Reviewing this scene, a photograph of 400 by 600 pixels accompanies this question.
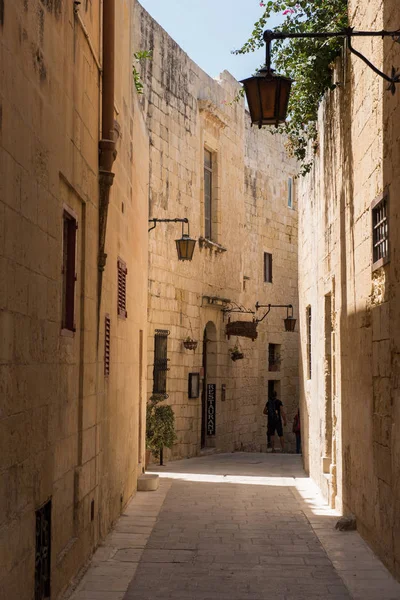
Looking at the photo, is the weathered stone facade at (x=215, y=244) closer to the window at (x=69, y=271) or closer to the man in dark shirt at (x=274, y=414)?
the man in dark shirt at (x=274, y=414)

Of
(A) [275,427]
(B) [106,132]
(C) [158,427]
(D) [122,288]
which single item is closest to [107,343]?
(D) [122,288]

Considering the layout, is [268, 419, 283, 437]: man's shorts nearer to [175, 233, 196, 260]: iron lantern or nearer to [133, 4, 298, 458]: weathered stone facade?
[133, 4, 298, 458]: weathered stone facade

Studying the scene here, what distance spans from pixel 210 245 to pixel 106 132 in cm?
1235

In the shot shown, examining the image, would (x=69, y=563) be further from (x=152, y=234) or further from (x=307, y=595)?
(x=152, y=234)

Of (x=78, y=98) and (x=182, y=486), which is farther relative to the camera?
(x=182, y=486)

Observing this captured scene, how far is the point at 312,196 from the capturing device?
14.1 metres

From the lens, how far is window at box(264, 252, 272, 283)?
86.3 feet

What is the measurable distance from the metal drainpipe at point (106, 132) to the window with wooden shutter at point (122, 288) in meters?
1.85

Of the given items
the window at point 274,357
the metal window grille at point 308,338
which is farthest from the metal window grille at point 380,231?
the window at point 274,357

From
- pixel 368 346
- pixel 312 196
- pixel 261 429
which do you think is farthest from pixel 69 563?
pixel 261 429

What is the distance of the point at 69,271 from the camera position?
690cm

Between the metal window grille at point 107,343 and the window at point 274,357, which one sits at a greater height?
the window at point 274,357

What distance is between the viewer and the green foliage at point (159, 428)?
15.4 metres

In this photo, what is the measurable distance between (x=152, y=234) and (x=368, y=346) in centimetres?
889
